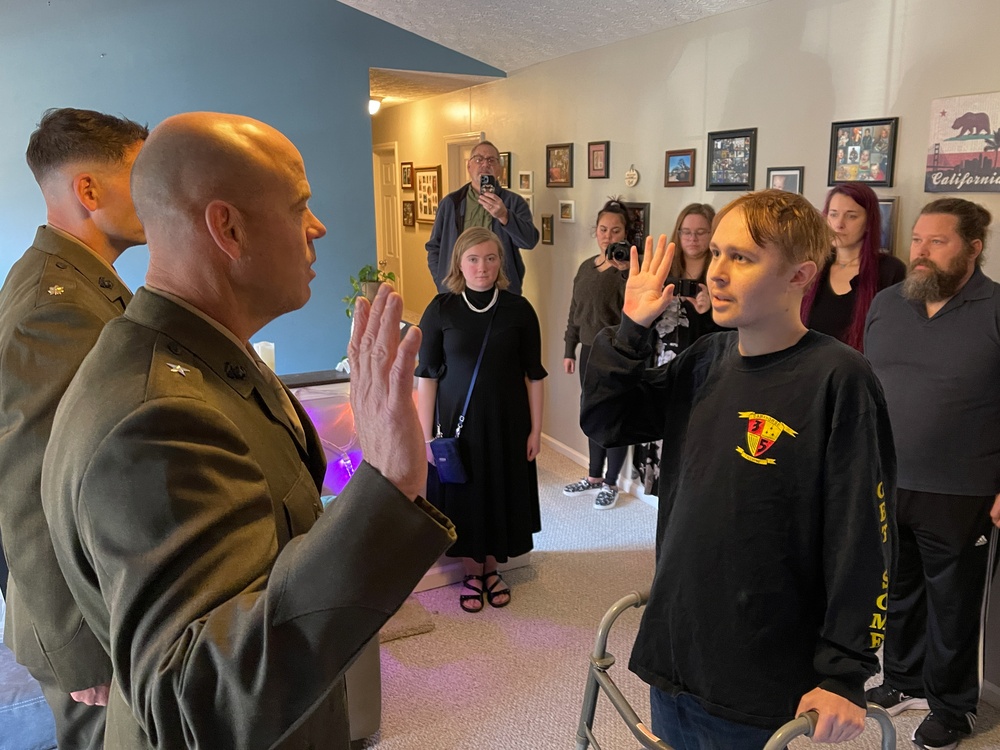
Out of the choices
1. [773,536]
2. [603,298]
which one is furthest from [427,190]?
[773,536]

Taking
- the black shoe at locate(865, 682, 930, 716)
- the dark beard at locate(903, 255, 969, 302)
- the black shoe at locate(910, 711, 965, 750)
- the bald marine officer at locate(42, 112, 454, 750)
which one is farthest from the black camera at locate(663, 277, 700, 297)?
the bald marine officer at locate(42, 112, 454, 750)

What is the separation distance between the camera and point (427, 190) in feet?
21.4

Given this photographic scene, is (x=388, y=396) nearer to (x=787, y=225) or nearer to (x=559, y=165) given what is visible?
(x=787, y=225)

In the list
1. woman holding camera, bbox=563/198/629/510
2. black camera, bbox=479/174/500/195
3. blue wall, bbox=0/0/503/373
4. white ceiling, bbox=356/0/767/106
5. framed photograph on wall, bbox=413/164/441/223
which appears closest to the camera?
white ceiling, bbox=356/0/767/106

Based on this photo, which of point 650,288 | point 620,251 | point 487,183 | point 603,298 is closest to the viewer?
point 650,288

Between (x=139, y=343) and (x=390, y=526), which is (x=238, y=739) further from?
(x=139, y=343)

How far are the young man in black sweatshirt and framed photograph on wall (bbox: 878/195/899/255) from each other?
1419 millimetres

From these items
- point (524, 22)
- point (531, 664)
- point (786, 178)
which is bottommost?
→ point (531, 664)

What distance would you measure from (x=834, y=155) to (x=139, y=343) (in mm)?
2648

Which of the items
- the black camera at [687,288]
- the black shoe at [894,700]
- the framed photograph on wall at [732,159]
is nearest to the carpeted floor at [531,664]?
the black shoe at [894,700]

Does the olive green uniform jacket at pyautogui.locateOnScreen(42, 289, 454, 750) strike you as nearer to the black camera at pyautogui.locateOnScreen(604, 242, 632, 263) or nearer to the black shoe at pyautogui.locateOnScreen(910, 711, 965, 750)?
the black shoe at pyautogui.locateOnScreen(910, 711, 965, 750)

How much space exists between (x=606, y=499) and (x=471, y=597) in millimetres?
A: 1144

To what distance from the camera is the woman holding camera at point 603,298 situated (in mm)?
3494

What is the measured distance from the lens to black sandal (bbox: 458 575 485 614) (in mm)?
2846
